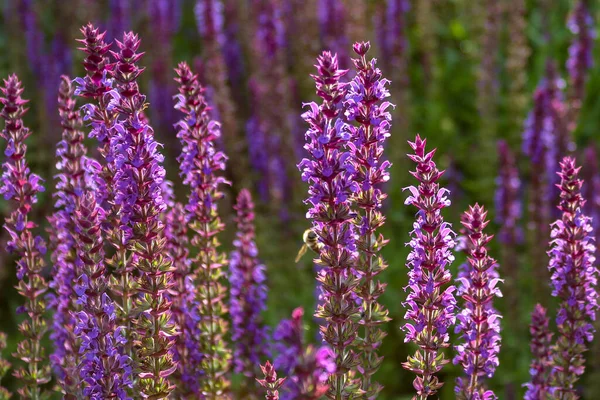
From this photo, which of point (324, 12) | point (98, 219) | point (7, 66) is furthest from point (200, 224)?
point (7, 66)

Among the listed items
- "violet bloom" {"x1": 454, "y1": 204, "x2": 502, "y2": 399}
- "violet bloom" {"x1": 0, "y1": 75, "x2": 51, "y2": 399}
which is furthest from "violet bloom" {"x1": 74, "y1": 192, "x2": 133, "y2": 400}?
"violet bloom" {"x1": 454, "y1": 204, "x2": 502, "y2": 399}

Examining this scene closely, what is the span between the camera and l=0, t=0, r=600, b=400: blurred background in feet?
24.3

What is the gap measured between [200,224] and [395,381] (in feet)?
12.5

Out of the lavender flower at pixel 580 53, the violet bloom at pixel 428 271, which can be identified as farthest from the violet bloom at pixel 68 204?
the lavender flower at pixel 580 53

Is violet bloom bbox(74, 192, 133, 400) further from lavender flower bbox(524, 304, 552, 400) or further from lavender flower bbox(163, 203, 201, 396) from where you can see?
lavender flower bbox(524, 304, 552, 400)

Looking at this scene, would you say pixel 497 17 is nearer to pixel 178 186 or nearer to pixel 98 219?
pixel 178 186

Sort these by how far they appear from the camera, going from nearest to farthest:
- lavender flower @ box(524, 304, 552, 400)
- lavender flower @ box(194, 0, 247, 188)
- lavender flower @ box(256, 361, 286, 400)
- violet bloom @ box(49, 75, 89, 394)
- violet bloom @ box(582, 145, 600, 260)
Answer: lavender flower @ box(256, 361, 286, 400), violet bloom @ box(49, 75, 89, 394), lavender flower @ box(524, 304, 552, 400), violet bloom @ box(582, 145, 600, 260), lavender flower @ box(194, 0, 247, 188)

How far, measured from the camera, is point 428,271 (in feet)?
10.6

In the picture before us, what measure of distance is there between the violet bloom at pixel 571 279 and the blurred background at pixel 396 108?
2561 mm

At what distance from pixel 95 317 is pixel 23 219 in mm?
694

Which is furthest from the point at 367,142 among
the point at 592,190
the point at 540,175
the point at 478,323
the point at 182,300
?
the point at 540,175

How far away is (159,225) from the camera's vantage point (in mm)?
3191

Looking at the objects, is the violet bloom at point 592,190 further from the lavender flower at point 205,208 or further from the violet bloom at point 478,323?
the lavender flower at point 205,208

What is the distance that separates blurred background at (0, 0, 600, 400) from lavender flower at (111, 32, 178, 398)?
12.4 ft
